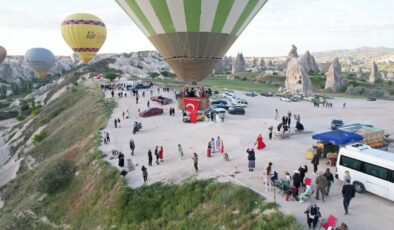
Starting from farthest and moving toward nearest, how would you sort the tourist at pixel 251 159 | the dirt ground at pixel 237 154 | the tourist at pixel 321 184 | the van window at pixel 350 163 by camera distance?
the tourist at pixel 251 159 < the van window at pixel 350 163 < the tourist at pixel 321 184 < the dirt ground at pixel 237 154

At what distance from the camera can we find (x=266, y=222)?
11.3 metres

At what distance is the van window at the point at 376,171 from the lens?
Result: 40.4ft

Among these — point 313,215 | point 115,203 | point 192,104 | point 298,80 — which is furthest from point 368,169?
point 298,80

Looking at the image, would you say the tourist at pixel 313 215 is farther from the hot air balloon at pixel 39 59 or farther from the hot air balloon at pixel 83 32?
the hot air balloon at pixel 39 59

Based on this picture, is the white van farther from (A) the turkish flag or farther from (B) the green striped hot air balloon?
(B) the green striped hot air balloon

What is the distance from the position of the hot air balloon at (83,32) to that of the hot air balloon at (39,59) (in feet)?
84.5

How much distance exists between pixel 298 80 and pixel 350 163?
164 ft

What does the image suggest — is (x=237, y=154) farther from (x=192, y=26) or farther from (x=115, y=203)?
(x=192, y=26)

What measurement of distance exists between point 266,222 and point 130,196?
22.7ft

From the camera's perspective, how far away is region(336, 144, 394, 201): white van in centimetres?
1223

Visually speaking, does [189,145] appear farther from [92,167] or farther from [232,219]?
[232,219]

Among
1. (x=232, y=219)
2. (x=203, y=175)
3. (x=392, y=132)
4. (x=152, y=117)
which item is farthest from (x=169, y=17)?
(x=392, y=132)

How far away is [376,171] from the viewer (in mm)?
12641

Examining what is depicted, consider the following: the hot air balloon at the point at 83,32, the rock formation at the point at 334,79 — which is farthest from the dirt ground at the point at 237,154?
the rock formation at the point at 334,79
